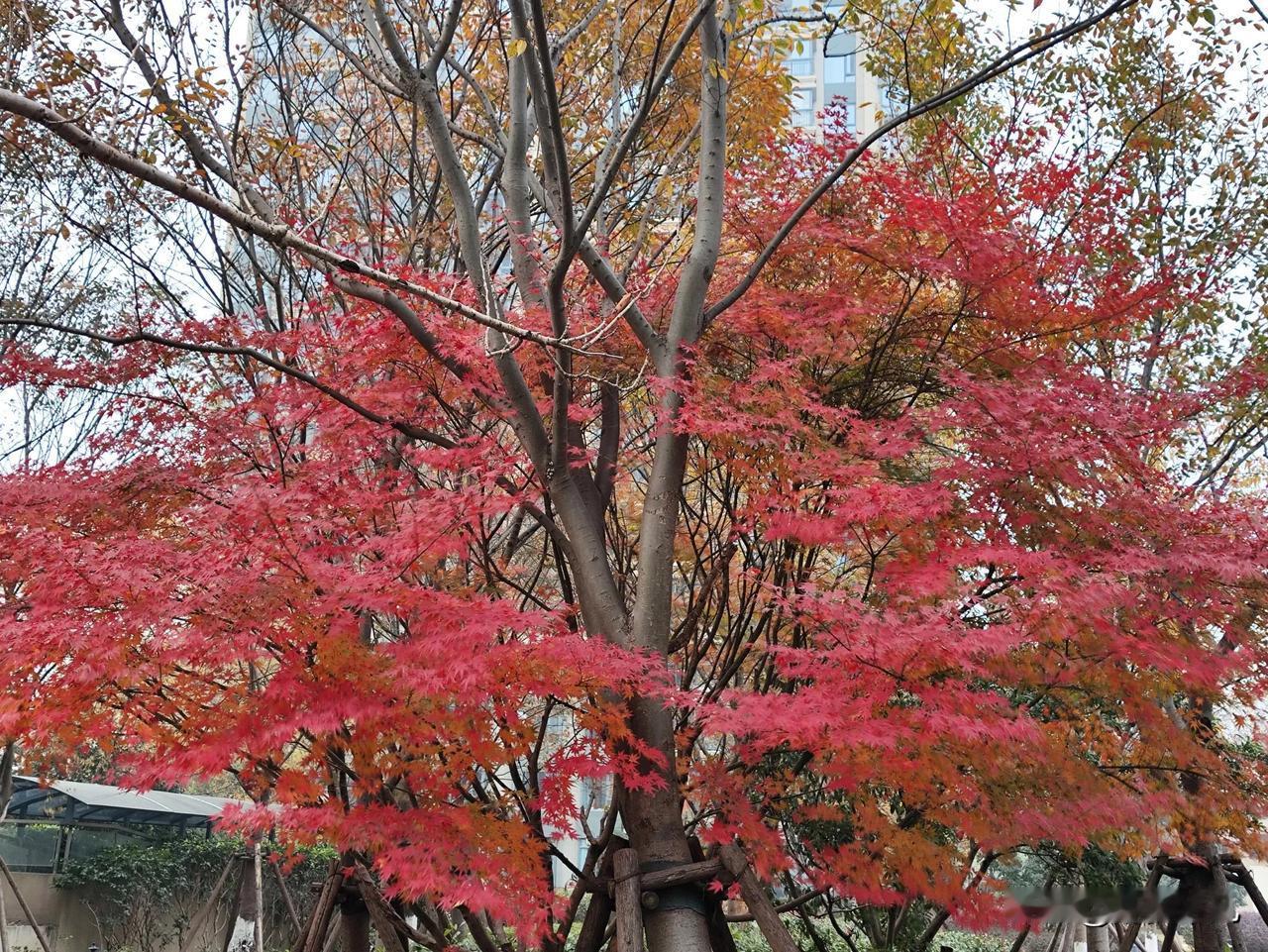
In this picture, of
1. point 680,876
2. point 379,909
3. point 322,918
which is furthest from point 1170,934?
point 322,918

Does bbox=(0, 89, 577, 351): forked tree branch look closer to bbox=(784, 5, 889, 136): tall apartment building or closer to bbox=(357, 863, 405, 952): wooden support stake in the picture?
bbox=(357, 863, 405, 952): wooden support stake

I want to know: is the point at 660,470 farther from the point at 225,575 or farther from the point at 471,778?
the point at 225,575

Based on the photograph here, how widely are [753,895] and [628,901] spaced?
28.6 inches

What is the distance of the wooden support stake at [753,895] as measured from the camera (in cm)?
563

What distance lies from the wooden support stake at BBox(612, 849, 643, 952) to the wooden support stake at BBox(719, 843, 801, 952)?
1.75 feet

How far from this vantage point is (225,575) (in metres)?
5.09

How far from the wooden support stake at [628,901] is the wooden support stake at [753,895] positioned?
1.75 ft

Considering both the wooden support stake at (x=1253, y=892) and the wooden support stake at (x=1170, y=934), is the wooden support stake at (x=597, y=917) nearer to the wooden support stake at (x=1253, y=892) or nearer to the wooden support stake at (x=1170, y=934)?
the wooden support stake at (x=1170, y=934)

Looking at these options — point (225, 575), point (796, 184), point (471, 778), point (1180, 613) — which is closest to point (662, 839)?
point (471, 778)

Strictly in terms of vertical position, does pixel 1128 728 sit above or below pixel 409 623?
below

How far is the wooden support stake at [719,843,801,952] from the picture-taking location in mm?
5633

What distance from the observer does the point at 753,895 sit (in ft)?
18.6

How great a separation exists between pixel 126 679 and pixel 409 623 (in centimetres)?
157

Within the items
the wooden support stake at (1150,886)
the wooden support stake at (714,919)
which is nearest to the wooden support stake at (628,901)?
the wooden support stake at (714,919)
